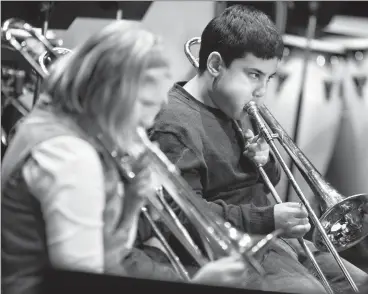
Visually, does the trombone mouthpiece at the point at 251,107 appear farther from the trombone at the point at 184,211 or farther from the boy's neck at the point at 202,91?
the trombone at the point at 184,211

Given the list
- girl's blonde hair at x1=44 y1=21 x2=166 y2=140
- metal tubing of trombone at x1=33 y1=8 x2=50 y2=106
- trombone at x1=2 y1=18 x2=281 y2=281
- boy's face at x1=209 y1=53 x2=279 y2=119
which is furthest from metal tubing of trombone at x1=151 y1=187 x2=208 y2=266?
metal tubing of trombone at x1=33 y1=8 x2=50 y2=106

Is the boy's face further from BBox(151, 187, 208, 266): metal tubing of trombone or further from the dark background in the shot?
BBox(151, 187, 208, 266): metal tubing of trombone

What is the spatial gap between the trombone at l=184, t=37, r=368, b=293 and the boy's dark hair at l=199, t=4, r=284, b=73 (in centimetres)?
10

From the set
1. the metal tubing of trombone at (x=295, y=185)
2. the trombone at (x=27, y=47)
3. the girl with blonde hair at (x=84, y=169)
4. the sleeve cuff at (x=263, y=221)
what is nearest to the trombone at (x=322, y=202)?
the metal tubing of trombone at (x=295, y=185)

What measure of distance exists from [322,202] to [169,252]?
48 centimetres

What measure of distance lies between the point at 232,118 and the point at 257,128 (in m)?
0.08

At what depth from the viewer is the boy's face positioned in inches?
59.0

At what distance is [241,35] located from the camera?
1.51 meters

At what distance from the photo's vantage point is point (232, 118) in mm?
1591

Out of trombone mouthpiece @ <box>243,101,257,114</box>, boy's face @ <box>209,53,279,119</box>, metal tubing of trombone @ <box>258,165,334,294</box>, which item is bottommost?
metal tubing of trombone @ <box>258,165,334,294</box>

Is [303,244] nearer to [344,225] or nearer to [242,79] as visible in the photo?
[344,225]

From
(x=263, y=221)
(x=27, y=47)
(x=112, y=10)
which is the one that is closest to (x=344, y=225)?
(x=263, y=221)

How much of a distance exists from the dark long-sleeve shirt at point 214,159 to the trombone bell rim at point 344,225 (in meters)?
0.16

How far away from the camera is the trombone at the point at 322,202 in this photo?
154cm
